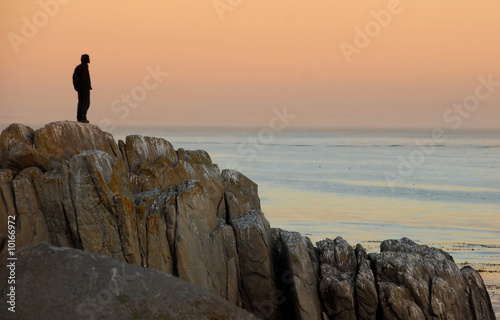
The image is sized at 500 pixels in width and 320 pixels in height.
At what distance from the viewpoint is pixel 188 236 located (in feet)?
62.9

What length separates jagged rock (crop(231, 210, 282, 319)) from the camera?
1988cm

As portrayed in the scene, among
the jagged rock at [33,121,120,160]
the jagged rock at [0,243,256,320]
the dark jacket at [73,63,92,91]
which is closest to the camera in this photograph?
the jagged rock at [0,243,256,320]

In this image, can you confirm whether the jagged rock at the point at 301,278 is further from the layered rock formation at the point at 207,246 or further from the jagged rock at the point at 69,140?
the jagged rock at the point at 69,140

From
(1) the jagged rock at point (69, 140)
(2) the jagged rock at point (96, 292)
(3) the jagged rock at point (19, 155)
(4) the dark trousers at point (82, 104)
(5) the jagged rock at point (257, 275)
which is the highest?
(4) the dark trousers at point (82, 104)

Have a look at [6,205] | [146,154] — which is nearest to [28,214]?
[6,205]

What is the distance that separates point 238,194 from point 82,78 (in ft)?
22.7

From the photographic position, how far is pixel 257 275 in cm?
1991

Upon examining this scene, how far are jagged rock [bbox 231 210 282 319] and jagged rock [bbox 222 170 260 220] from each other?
2123 millimetres

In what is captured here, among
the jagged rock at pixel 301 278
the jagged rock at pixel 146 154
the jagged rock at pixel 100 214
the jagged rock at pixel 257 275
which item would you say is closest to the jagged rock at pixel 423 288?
the jagged rock at pixel 301 278

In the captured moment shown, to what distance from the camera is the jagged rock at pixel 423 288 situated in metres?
18.7

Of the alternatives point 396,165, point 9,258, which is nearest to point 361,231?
point 9,258

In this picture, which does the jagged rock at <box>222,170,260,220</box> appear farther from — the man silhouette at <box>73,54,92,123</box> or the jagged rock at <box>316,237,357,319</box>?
the man silhouette at <box>73,54,92,123</box>

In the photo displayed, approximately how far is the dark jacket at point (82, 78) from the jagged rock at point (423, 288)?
11.7 meters

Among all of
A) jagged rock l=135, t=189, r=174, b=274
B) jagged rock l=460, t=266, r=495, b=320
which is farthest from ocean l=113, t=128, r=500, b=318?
jagged rock l=135, t=189, r=174, b=274
